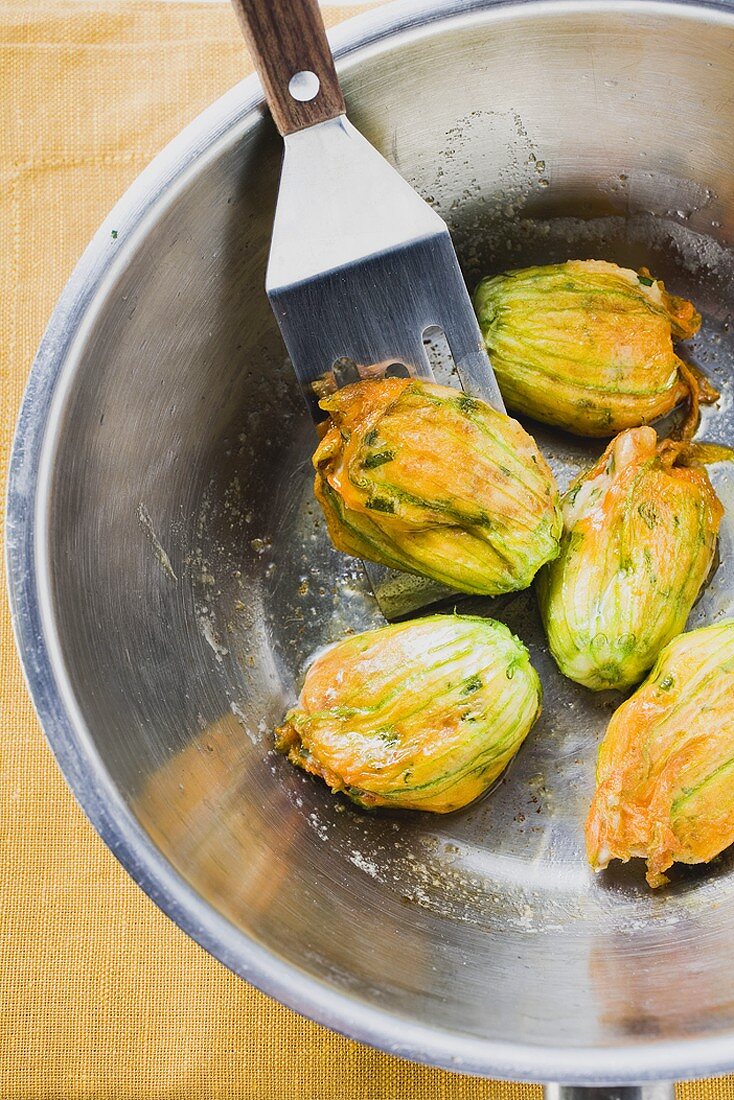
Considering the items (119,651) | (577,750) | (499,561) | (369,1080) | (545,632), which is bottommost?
(369,1080)

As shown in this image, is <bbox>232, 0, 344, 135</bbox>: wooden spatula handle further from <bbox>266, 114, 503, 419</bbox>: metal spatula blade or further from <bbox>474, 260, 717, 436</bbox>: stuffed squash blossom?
<bbox>474, 260, 717, 436</bbox>: stuffed squash blossom

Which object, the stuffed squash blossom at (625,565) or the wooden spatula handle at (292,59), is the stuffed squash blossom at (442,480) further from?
the wooden spatula handle at (292,59)

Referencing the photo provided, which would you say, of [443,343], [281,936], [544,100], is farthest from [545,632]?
[544,100]

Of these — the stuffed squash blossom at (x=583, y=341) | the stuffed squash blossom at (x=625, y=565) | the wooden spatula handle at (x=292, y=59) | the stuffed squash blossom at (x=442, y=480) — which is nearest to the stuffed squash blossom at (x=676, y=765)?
the stuffed squash blossom at (x=625, y=565)

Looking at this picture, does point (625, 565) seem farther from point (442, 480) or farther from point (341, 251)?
point (341, 251)

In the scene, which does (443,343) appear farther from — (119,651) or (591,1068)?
(591,1068)
